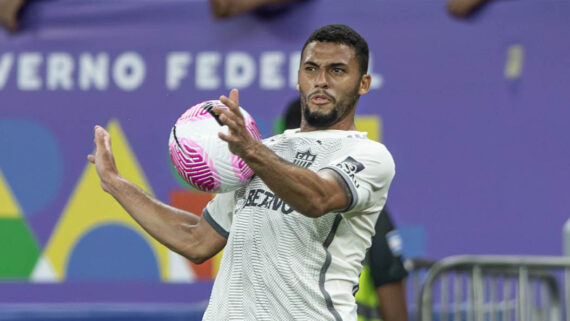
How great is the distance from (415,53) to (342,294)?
3.43 metres

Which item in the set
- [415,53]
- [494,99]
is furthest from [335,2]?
[494,99]

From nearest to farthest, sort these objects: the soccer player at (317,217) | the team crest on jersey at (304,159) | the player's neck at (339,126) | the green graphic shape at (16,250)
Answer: the soccer player at (317,217) → the team crest on jersey at (304,159) → the player's neck at (339,126) → the green graphic shape at (16,250)

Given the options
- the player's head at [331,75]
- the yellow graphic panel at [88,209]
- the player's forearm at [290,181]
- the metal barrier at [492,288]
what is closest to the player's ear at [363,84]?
the player's head at [331,75]

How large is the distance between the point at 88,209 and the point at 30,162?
525 mm

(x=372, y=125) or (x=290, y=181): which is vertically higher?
(x=290, y=181)

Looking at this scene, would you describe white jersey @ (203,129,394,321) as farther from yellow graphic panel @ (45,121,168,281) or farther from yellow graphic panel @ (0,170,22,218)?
yellow graphic panel @ (0,170,22,218)

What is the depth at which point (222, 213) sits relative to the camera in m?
3.84

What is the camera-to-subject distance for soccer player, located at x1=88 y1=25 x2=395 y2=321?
3.46 m

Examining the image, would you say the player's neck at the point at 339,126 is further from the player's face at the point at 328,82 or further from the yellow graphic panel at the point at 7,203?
the yellow graphic panel at the point at 7,203

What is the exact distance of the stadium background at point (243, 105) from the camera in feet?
21.5

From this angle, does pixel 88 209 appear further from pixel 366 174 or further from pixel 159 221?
pixel 366 174

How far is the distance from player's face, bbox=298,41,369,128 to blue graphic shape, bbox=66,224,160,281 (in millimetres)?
3490

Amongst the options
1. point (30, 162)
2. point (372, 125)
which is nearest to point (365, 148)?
point (372, 125)

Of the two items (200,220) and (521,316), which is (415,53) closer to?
(521,316)
